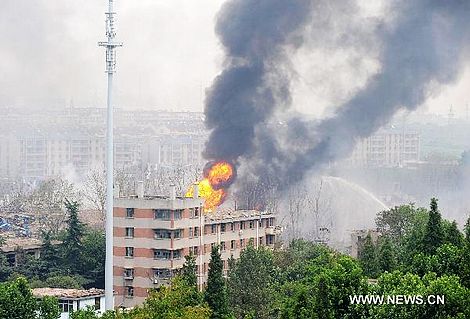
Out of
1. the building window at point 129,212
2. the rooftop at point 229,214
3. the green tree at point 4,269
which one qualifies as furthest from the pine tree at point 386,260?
the green tree at point 4,269

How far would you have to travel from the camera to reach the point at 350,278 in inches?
957

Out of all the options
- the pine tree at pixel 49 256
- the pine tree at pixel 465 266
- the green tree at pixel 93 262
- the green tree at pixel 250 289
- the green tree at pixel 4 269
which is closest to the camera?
the pine tree at pixel 465 266

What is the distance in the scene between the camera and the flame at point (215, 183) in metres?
48.4

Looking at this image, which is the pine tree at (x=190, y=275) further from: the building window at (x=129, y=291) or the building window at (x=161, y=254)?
the building window at (x=129, y=291)

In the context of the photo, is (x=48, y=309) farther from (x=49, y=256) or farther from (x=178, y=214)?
(x=49, y=256)

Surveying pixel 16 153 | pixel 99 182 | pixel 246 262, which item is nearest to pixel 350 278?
pixel 246 262

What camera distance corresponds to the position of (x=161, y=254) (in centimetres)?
4009

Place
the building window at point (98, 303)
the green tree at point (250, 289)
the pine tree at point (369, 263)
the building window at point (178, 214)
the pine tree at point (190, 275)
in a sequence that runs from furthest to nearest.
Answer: the building window at point (178, 214) → the building window at point (98, 303) → the green tree at point (250, 289) → the pine tree at point (369, 263) → the pine tree at point (190, 275)

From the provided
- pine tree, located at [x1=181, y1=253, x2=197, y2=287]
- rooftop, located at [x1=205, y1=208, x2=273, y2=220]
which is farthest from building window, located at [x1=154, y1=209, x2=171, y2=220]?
pine tree, located at [x1=181, y1=253, x2=197, y2=287]

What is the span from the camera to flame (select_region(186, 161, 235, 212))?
4841 centimetres

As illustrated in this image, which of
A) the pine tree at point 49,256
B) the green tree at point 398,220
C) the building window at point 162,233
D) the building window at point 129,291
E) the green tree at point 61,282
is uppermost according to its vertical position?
the green tree at point 398,220

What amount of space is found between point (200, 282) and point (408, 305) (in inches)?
779

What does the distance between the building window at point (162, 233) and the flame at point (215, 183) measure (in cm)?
731

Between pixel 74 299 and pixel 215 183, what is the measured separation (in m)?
17.1
